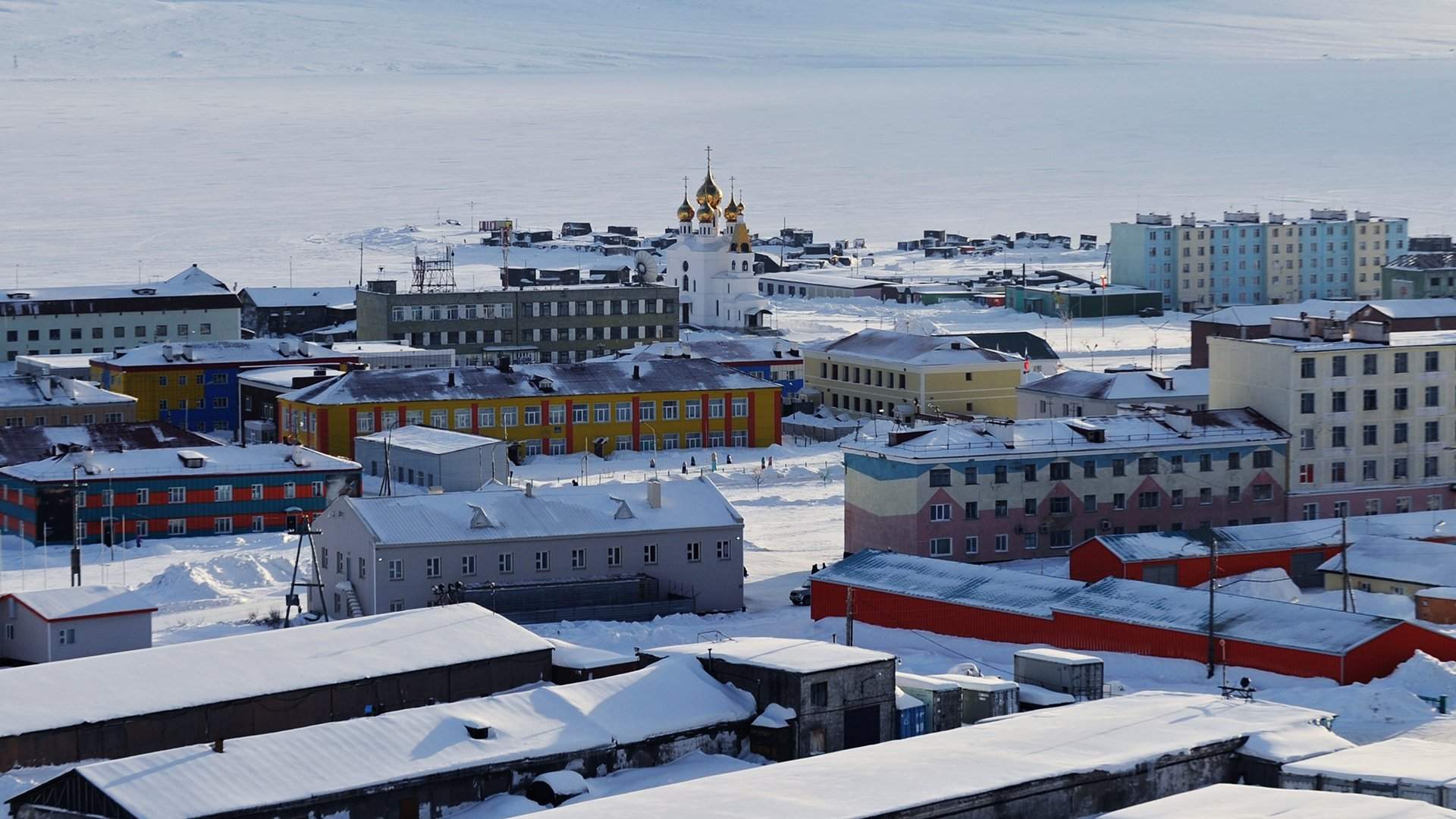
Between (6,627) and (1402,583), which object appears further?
(1402,583)

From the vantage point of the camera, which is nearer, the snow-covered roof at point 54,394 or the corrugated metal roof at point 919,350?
the snow-covered roof at point 54,394

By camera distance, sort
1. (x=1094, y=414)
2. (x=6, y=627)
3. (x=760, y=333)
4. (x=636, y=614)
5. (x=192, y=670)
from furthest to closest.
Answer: (x=760, y=333), (x=1094, y=414), (x=636, y=614), (x=6, y=627), (x=192, y=670)

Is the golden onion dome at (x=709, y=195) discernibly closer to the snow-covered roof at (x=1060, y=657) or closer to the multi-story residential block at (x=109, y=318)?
the multi-story residential block at (x=109, y=318)

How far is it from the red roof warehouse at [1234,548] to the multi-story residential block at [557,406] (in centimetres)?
2296

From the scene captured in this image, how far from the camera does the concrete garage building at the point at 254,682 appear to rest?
1289 inches

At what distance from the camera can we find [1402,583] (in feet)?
157

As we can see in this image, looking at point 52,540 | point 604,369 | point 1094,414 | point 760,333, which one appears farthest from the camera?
point 760,333

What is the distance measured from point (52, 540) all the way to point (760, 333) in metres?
53.2

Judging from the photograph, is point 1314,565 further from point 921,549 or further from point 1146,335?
point 1146,335

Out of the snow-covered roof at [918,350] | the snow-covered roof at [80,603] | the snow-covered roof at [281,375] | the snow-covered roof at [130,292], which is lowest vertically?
the snow-covered roof at [80,603]

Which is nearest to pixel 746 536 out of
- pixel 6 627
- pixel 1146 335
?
pixel 6 627

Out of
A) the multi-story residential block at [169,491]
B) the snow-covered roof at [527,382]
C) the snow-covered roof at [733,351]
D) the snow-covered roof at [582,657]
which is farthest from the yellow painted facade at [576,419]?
the snow-covered roof at [582,657]

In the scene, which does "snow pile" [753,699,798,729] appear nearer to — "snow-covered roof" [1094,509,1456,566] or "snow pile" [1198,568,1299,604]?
"snow pile" [1198,568,1299,604]

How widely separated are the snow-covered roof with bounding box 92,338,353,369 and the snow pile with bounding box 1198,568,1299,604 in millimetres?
39002
